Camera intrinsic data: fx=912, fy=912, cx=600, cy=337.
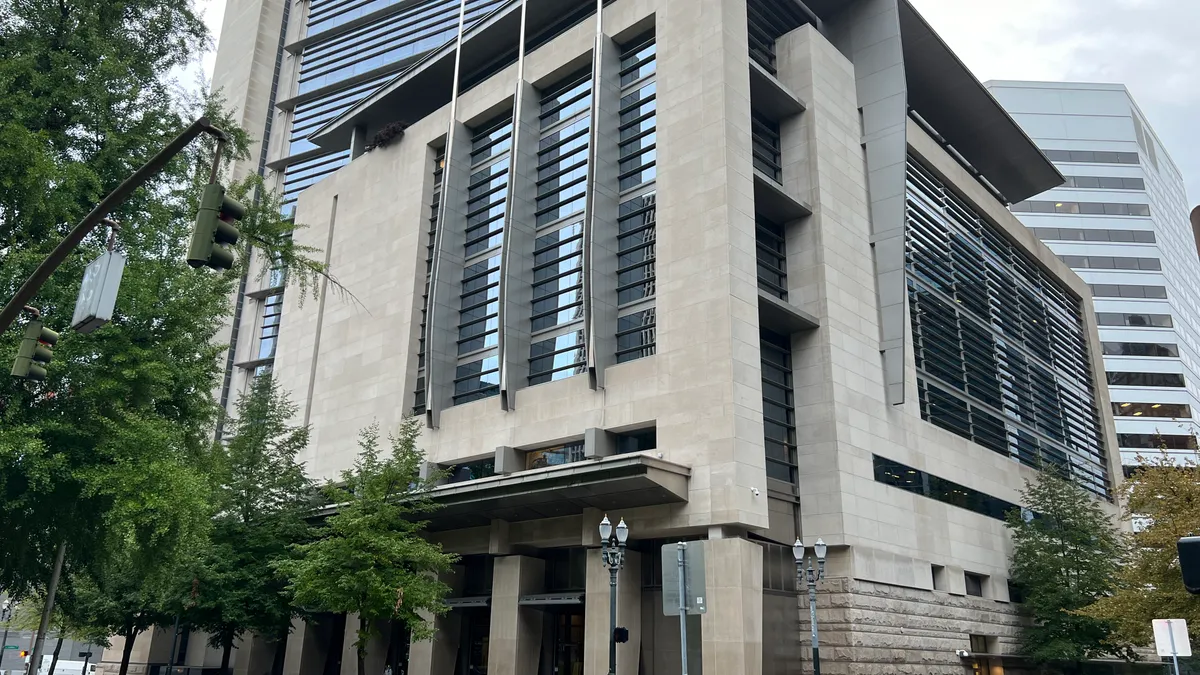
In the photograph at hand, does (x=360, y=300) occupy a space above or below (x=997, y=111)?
below

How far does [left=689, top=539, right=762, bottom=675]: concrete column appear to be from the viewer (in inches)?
1177

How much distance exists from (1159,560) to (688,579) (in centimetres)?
2302

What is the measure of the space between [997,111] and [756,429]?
115 ft

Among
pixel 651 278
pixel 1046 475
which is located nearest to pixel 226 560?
pixel 651 278

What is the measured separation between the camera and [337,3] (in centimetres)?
8581

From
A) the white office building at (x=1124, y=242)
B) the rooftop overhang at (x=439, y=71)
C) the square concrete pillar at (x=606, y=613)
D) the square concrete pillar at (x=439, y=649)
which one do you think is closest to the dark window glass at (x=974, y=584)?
the square concrete pillar at (x=606, y=613)

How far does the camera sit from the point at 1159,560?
1172 inches

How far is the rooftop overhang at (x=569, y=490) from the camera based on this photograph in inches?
1233

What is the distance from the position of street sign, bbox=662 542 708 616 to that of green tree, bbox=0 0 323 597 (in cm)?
1020

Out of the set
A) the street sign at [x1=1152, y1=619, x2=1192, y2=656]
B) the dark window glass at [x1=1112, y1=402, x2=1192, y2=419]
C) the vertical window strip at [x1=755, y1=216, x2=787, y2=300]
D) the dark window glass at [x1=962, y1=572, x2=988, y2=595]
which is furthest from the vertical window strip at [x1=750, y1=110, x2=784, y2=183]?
the dark window glass at [x1=1112, y1=402, x2=1192, y2=419]

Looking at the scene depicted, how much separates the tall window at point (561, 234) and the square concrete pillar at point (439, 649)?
1002 cm

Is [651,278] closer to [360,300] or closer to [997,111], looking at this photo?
[360,300]

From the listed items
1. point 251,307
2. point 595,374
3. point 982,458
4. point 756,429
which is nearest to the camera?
point 756,429

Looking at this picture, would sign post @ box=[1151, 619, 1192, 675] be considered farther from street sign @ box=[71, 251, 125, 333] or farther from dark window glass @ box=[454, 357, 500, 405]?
dark window glass @ box=[454, 357, 500, 405]
